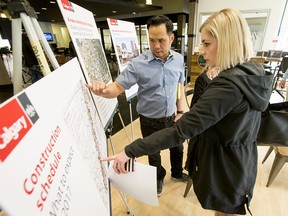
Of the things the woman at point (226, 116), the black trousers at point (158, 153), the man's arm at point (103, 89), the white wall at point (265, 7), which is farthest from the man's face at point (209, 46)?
the white wall at point (265, 7)

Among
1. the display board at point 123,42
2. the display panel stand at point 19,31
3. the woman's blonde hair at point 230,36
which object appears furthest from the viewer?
the display board at point 123,42

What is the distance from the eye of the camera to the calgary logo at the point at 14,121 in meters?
0.26

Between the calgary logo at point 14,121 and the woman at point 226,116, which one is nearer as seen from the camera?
the calgary logo at point 14,121

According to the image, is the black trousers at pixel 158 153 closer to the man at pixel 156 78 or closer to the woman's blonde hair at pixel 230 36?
the man at pixel 156 78

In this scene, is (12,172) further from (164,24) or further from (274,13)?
(274,13)

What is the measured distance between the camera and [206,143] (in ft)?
3.05

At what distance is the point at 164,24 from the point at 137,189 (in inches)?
44.7

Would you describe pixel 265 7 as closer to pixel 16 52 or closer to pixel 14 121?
pixel 16 52

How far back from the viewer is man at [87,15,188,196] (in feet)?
4.37

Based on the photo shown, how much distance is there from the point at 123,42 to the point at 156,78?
871 millimetres

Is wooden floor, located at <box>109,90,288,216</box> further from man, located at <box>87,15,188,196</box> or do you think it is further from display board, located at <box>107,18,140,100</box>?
display board, located at <box>107,18,140,100</box>

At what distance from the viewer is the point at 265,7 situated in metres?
5.32

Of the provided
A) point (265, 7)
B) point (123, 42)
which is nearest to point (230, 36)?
point (123, 42)

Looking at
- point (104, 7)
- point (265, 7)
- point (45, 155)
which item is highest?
point (104, 7)
